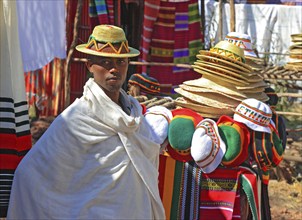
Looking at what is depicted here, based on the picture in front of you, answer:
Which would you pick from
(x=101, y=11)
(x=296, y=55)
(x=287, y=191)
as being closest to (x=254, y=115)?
(x=296, y=55)

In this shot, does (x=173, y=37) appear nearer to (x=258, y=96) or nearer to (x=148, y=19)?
(x=148, y=19)

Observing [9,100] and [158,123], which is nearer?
[9,100]

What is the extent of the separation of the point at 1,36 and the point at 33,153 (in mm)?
864

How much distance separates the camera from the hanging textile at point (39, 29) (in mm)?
7891

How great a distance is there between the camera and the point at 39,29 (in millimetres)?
7980

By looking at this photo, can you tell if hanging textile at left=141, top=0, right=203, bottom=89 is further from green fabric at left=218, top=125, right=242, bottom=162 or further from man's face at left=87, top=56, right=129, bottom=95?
man's face at left=87, top=56, right=129, bottom=95

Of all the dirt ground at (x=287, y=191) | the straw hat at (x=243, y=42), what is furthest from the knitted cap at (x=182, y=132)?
the dirt ground at (x=287, y=191)

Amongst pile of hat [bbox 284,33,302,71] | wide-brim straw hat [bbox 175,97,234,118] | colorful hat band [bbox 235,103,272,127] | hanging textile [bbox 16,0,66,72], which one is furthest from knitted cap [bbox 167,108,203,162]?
hanging textile [bbox 16,0,66,72]

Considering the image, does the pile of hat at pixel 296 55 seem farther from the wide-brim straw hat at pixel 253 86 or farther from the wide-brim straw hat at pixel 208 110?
the wide-brim straw hat at pixel 208 110

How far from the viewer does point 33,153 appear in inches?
120

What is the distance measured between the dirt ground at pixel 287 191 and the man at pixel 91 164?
3909mm

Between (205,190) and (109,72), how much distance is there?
50.6 inches

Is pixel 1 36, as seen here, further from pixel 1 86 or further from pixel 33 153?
pixel 33 153

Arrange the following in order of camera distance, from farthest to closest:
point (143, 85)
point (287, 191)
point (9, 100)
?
point (287, 191)
point (143, 85)
point (9, 100)
